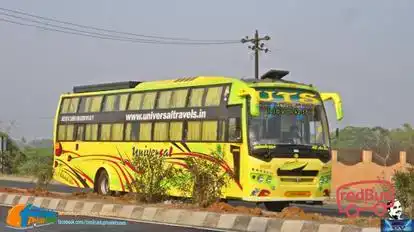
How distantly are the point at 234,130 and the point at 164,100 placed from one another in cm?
340

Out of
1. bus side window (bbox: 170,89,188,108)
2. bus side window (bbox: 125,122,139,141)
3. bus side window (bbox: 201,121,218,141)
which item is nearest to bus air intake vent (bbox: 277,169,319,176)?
bus side window (bbox: 201,121,218,141)

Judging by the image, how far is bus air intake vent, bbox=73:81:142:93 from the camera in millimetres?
21547

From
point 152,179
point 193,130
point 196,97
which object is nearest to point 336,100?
point 196,97

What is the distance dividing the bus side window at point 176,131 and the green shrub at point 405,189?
20.9ft

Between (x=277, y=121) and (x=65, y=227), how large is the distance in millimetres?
5755

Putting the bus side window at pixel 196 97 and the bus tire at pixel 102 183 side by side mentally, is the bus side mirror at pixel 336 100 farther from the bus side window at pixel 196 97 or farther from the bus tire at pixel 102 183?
the bus tire at pixel 102 183

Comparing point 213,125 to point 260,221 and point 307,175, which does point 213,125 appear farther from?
point 260,221

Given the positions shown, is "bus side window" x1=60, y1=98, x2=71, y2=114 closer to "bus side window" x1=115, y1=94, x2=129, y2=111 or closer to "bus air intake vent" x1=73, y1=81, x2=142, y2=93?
"bus air intake vent" x1=73, y1=81, x2=142, y2=93

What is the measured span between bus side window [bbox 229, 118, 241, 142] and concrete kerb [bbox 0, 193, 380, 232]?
269 centimetres

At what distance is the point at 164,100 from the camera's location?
19.8 m

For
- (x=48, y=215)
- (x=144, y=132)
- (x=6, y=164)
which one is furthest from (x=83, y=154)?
(x=6, y=164)

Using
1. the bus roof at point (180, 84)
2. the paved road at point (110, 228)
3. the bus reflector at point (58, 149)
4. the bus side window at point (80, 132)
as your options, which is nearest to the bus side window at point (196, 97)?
the bus roof at point (180, 84)

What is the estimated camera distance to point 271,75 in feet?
59.3

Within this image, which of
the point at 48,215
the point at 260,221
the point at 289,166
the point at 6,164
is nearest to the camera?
the point at 48,215
